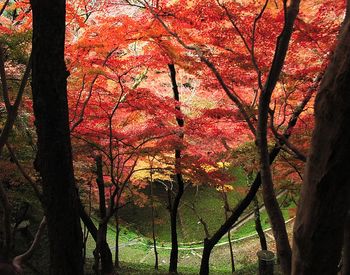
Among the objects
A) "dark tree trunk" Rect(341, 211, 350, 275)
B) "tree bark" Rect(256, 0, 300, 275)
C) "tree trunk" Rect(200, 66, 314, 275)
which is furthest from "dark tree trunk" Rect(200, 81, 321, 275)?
Result: "dark tree trunk" Rect(341, 211, 350, 275)

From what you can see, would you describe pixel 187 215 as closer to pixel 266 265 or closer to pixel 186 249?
pixel 186 249

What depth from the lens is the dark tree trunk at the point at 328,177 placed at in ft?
4.78

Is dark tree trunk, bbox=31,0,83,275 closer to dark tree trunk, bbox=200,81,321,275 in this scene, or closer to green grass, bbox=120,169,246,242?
dark tree trunk, bbox=200,81,321,275

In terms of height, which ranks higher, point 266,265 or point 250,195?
point 250,195

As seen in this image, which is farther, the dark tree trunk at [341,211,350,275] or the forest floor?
the forest floor

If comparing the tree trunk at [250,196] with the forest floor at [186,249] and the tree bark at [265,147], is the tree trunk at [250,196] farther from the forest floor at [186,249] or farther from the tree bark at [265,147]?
the forest floor at [186,249]

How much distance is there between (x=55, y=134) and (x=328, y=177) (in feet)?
6.32

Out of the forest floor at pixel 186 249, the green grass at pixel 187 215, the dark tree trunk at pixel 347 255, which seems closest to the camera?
the dark tree trunk at pixel 347 255

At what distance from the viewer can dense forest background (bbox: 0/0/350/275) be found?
1.61 meters

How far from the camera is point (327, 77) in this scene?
60.5 inches

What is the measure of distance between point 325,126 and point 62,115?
1864 mm

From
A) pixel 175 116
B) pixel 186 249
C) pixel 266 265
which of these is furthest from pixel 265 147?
pixel 186 249

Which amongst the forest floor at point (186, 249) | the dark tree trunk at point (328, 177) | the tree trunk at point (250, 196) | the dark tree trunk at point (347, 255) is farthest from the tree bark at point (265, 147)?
the forest floor at point (186, 249)

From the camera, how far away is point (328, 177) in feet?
4.94
